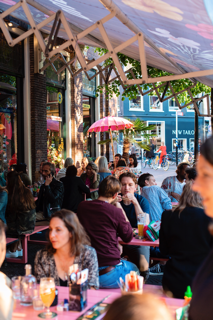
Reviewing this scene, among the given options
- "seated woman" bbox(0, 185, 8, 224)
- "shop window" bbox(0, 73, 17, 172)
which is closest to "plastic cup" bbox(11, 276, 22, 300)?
"seated woman" bbox(0, 185, 8, 224)

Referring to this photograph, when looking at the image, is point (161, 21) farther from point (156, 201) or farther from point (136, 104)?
point (136, 104)

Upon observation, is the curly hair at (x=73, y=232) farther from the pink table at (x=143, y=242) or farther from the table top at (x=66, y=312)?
the pink table at (x=143, y=242)

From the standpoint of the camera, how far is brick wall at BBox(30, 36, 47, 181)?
951cm

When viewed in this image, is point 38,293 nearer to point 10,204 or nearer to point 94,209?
point 94,209

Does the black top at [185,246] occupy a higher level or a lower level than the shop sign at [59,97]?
lower

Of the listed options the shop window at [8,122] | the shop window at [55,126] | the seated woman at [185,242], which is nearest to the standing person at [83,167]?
the shop window at [55,126]

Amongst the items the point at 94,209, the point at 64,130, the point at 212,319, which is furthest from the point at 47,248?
the point at 64,130

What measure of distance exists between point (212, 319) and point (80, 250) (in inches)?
67.7

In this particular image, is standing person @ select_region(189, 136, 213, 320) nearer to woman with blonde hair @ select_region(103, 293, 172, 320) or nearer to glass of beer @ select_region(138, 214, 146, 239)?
woman with blonde hair @ select_region(103, 293, 172, 320)

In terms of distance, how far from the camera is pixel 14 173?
5613mm

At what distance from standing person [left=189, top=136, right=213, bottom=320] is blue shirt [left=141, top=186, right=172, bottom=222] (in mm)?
3759

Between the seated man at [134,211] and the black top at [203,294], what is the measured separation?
10.1 feet

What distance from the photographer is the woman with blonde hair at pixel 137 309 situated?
0.90 m

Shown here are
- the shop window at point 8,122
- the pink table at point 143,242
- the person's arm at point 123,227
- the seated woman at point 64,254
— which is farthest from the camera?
the shop window at point 8,122
